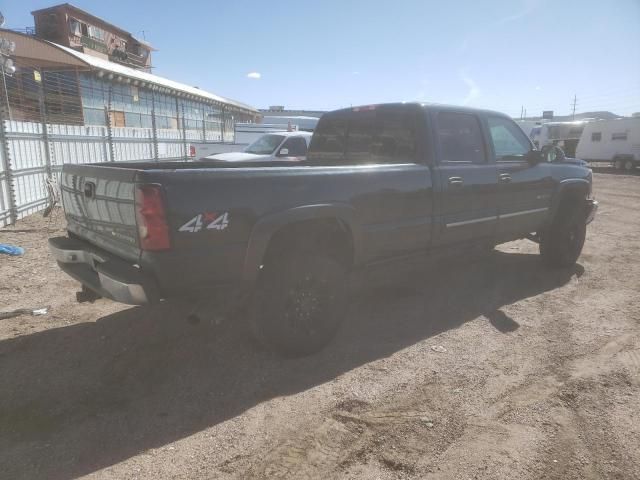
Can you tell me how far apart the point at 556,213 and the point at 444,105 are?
7.83 feet

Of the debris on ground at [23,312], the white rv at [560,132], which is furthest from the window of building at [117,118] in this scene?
the white rv at [560,132]

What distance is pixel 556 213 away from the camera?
5719mm

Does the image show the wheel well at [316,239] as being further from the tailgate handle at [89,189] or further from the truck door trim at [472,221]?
the tailgate handle at [89,189]

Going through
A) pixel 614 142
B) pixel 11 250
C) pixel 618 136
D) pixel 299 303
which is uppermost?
pixel 618 136

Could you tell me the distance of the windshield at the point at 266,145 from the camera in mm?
11945

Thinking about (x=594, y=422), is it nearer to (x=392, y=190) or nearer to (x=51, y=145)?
(x=392, y=190)

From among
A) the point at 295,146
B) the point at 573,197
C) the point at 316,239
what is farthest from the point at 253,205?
the point at 295,146

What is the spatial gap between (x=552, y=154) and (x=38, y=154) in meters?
9.77

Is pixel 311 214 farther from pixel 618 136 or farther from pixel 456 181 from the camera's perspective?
pixel 618 136

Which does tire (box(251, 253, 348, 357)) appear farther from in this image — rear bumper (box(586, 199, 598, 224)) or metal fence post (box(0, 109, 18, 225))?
metal fence post (box(0, 109, 18, 225))

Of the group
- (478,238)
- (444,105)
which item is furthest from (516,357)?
(444,105)

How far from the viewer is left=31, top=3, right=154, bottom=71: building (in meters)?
28.6

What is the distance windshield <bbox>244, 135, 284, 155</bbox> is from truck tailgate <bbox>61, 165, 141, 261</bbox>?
8386mm

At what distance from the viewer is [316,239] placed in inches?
143
